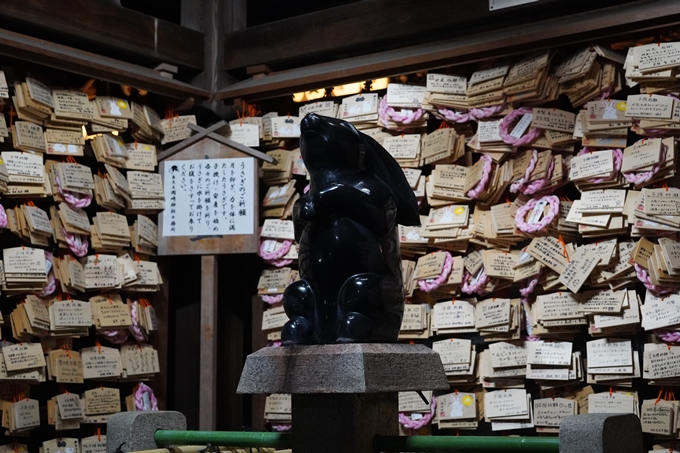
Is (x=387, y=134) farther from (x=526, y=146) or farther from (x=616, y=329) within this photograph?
(x=616, y=329)

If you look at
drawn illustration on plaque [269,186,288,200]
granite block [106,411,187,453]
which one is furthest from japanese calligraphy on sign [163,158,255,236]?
granite block [106,411,187,453]

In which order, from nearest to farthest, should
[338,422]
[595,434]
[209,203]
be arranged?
[595,434] < [338,422] < [209,203]

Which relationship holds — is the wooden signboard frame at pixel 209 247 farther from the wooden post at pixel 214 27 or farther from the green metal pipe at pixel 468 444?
the green metal pipe at pixel 468 444

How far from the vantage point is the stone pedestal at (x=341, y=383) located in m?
2.29

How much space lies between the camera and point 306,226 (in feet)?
8.63

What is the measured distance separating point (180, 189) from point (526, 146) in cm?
195

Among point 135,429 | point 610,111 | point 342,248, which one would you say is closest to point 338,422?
point 342,248

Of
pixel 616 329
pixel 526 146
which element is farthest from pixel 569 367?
pixel 526 146

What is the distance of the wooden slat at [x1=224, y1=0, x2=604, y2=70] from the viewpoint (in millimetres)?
4461

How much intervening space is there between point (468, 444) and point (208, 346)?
2.83 meters

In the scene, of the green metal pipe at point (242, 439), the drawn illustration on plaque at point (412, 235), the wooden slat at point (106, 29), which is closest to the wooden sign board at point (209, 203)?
the wooden slat at point (106, 29)

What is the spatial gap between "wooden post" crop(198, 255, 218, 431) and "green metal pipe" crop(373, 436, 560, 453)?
8.10 feet

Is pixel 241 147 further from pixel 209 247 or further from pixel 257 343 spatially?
pixel 257 343

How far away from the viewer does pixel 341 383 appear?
7.42 feet
